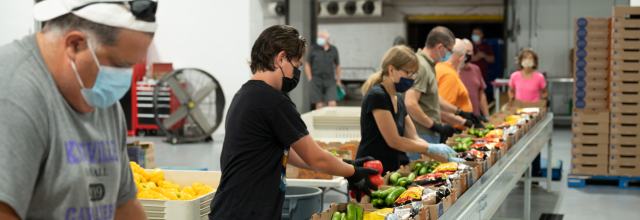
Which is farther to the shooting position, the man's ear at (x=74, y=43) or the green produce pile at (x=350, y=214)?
the green produce pile at (x=350, y=214)

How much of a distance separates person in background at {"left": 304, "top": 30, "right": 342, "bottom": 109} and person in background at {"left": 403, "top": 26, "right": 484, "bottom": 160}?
15.4ft

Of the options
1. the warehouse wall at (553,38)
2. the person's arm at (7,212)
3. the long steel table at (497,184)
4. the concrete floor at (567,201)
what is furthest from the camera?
the warehouse wall at (553,38)

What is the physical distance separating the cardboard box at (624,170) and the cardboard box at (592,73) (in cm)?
101

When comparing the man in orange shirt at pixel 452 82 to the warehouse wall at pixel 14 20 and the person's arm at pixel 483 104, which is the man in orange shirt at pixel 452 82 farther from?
the warehouse wall at pixel 14 20

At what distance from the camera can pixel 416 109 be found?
13.1 feet

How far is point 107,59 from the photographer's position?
3.59 feet

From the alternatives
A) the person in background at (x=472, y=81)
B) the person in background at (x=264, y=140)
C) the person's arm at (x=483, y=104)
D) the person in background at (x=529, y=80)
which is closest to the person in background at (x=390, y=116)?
the person in background at (x=264, y=140)

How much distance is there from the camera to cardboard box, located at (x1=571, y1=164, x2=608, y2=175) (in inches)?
247

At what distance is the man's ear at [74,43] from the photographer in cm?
104

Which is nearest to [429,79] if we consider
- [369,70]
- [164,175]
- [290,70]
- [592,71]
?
[164,175]

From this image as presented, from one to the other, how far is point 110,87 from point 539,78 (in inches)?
271

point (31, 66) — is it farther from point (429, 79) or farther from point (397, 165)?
point (429, 79)

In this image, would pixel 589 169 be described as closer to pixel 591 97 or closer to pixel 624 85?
pixel 591 97

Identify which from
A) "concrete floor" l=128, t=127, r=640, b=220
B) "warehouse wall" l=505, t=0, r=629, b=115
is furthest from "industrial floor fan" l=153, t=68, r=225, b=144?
"warehouse wall" l=505, t=0, r=629, b=115
